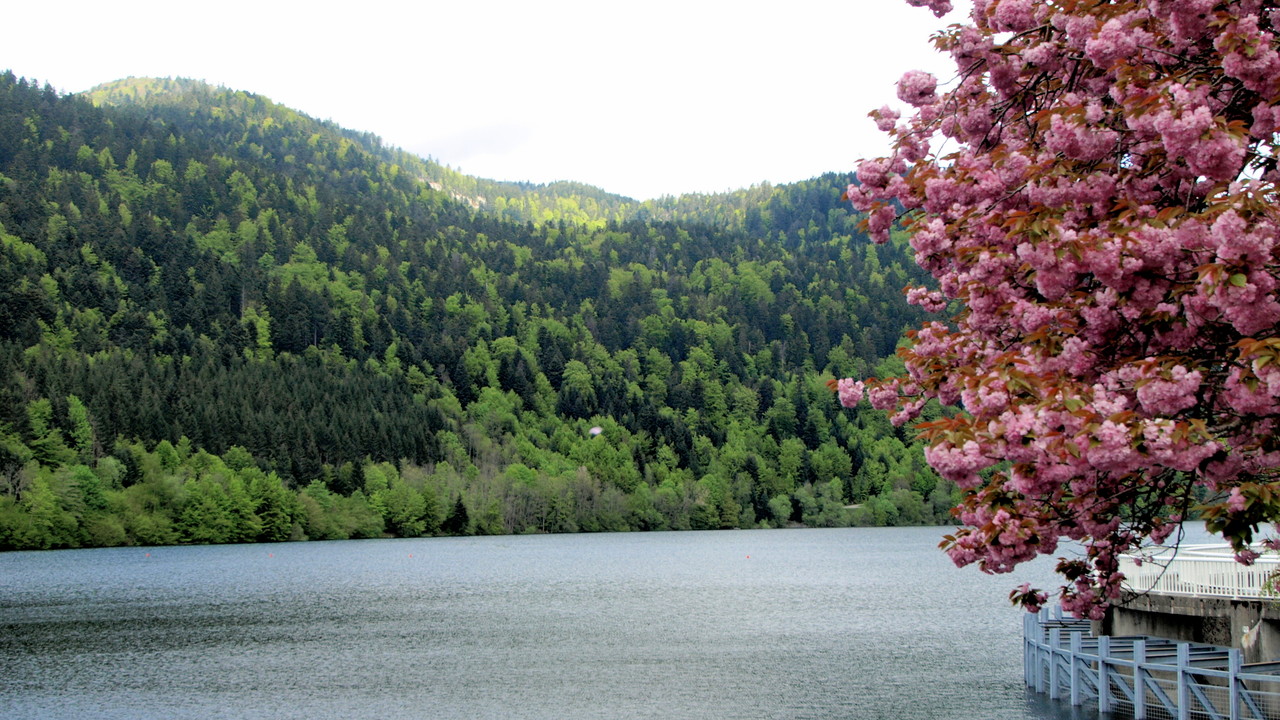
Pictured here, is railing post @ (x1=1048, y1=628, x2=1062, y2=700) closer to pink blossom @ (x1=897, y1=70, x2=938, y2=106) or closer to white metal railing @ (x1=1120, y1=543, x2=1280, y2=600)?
white metal railing @ (x1=1120, y1=543, x2=1280, y2=600)

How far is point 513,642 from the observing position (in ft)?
Result: 186

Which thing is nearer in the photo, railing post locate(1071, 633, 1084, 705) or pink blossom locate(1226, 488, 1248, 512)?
pink blossom locate(1226, 488, 1248, 512)

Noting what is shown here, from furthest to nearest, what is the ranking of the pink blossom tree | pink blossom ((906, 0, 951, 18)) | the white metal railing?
the white metal railing < pink blossom ((906, 0, 951, 18)) < the pink blossom tree

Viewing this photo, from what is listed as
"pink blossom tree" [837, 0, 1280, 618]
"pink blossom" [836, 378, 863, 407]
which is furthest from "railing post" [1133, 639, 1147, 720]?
"pink blossom tree" [837, 0, 1280, 618]

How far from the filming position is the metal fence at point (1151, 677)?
25406mm

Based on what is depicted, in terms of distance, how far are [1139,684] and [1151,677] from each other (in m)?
0.33

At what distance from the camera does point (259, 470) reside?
523 feet

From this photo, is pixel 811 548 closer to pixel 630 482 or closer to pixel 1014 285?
pixel 630 482

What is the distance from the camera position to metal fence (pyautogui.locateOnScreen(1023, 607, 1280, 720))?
83.4 ft

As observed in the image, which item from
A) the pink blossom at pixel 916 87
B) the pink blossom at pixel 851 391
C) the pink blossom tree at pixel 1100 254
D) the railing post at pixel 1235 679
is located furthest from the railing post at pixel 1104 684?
the pink blossom at pixel 916 87

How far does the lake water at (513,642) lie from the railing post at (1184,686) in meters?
6.10

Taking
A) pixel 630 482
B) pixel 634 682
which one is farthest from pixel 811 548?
pixel 634 682

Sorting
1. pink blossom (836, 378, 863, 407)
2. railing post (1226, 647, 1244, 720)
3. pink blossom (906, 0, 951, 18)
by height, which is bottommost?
railing post (1226, 647, 1244, 720)

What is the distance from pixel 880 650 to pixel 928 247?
4114cm
